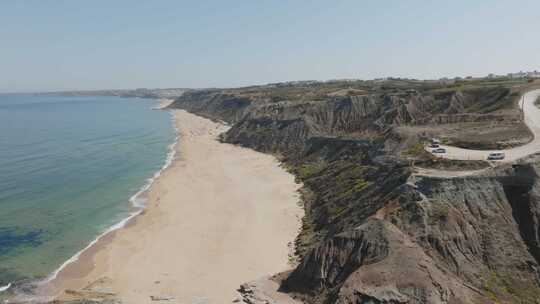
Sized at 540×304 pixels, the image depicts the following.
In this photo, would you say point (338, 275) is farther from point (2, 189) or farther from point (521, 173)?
point (2, 189)

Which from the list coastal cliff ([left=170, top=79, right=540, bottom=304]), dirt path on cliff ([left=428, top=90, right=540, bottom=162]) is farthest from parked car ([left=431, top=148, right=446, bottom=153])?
coastal cliff ([left=170, top=79, right=540, bottom=304])

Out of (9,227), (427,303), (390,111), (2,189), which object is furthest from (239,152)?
(427,303)

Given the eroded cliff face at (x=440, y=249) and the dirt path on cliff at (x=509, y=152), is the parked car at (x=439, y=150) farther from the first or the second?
the eroded cliff face at (x=440, y=249)

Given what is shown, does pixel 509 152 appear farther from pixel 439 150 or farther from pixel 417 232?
pixel 417 232

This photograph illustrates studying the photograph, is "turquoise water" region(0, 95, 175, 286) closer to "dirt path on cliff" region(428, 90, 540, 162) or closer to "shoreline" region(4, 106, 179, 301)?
"shoreline" region(4, 106, 179, 301)

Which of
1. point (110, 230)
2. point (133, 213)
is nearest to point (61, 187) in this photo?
point (133, 213)
